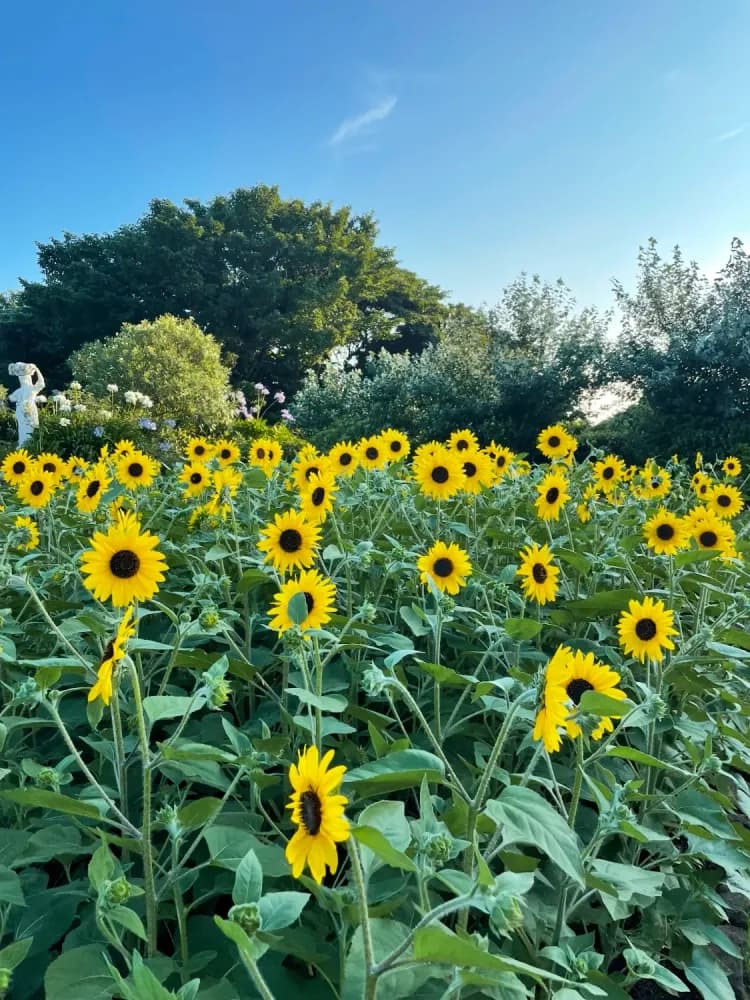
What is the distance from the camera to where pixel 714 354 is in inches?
512

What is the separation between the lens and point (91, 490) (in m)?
3.15

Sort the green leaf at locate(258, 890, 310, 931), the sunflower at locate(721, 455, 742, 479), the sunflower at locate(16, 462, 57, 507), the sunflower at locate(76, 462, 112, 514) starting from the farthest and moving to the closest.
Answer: the sunflower at locate(721, 455, 742, 479)
the sunflower at locate(76, 462, 112, 514)
the sunflower at locate(16, 462, 57, 507)
the green leaf at locate(258, 890, 310, 931)

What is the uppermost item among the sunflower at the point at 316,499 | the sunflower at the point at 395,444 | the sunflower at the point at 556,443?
the sunflower at the point at 395,444

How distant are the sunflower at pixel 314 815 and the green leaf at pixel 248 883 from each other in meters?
0.05

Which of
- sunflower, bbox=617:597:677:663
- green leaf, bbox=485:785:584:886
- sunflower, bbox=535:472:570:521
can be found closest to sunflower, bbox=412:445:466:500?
sunflower, bbox=535:472:570:521

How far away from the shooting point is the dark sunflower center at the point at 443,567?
7.06 ft

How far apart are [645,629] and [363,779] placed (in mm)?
1193

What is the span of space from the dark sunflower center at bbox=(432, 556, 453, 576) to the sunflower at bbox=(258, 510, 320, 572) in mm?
390

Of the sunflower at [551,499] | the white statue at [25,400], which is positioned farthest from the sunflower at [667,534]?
the white statue at [25,400]

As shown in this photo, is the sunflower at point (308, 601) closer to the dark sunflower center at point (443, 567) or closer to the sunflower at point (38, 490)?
→ the dark sunflower center at point (443, 567)

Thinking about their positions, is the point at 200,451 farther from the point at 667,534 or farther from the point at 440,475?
the point at 667,534

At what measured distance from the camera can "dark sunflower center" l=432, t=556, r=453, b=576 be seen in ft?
7.06

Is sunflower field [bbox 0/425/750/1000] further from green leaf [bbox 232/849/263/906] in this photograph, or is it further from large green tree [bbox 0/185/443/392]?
large green tree [bbox 0/185/443/392]

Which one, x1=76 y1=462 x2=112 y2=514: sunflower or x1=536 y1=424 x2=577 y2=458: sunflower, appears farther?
x1=536 y1=424 x2=577 y2=458: sunflower
